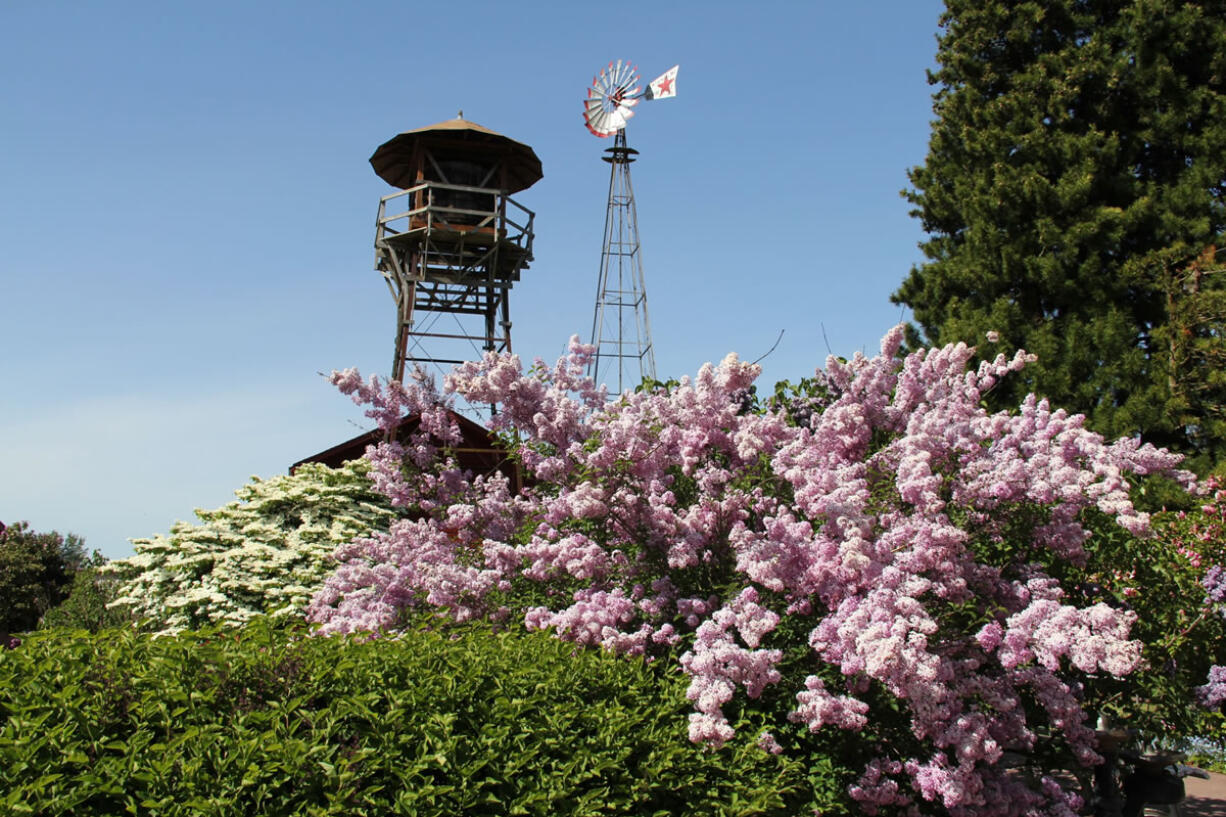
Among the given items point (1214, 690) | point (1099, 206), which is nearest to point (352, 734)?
point (1214, 690)

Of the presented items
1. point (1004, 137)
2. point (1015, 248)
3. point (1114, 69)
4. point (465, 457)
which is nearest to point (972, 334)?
point (1015, 248)

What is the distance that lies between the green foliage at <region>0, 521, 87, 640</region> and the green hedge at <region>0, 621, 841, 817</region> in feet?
55.6

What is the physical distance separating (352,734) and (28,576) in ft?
61.7

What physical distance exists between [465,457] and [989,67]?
37.7 feet

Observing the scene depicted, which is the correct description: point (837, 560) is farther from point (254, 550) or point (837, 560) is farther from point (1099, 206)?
point (1099, 206)

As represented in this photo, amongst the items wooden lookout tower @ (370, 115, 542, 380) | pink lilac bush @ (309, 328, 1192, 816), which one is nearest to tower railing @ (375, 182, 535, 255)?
wooden lookout tower @ (370, 115, 542, 380)

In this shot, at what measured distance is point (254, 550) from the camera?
9766 millimetres

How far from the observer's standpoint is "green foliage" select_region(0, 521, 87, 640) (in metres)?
18.6

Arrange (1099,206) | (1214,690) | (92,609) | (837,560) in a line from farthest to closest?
(1099,206) < (92,609) < (1214,690) < (837,560)

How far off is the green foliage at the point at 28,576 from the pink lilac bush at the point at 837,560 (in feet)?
50.6

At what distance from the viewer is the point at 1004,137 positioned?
48.9 ft

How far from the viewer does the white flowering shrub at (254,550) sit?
9398mm

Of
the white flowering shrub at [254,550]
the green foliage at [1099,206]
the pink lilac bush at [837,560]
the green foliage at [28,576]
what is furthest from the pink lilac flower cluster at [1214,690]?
the green foliage at [28,576]

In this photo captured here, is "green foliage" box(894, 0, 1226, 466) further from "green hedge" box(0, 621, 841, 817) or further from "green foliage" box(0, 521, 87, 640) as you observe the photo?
"green foliage" box(0, 521, 87, 640)
